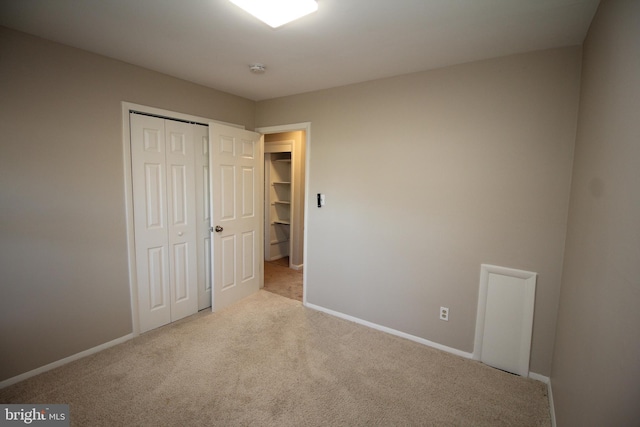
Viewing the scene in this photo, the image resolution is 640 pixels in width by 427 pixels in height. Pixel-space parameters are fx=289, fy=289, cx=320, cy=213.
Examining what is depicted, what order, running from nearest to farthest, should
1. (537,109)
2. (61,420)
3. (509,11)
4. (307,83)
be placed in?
1. (509,11)
2. (61,420)
3. (537,109)
4. (307,83)

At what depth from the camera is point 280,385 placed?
209 centimetres

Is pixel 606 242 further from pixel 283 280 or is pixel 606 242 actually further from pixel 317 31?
pixel 283 280

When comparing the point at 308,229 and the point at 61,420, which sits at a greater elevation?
the point at 308,229

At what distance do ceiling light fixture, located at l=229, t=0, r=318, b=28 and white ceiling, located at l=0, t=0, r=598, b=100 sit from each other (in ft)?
0.34

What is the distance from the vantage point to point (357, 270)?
3.03 meters

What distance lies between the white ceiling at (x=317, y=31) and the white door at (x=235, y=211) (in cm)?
90

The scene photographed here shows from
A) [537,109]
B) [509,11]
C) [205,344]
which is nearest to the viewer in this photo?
[509,11]

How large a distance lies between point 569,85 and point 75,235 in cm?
377

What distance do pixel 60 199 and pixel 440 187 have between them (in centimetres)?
301

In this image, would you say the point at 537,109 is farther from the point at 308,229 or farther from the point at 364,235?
the point at 308,229

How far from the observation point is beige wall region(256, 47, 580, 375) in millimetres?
2088

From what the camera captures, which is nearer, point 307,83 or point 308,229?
point 307,83

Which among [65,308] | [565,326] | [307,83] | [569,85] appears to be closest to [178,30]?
[307,83]

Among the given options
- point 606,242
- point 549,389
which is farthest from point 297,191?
point 606,242
